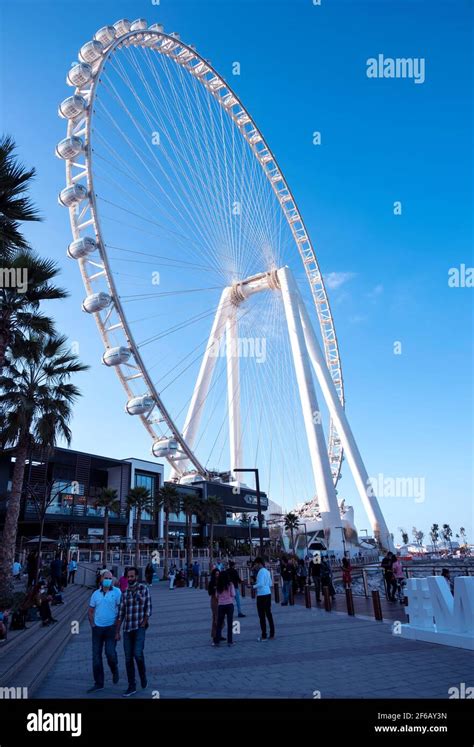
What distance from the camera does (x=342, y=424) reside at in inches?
1740

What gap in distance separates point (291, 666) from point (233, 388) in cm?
3353

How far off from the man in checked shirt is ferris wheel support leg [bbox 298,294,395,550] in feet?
118

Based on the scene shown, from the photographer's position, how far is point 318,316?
195 feet

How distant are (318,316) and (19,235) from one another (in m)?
51.0

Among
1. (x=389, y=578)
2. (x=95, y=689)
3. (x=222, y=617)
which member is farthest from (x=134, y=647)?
(x=389, y=578)

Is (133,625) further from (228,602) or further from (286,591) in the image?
(286,591)

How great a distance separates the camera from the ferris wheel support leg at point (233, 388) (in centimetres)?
3967

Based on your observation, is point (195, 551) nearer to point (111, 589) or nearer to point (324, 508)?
point (324, 508)

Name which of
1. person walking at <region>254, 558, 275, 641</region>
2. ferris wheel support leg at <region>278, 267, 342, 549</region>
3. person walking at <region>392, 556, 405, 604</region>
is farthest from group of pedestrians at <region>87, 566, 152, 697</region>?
ferris wheel support leg at <region>278, 267, 342, 549</region>

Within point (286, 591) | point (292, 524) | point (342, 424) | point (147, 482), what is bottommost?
point (292, 524)

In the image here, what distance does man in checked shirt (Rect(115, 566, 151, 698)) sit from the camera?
22.7 feet

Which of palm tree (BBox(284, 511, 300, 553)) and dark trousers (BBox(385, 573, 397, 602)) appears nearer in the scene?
dark trousers (BBox(385, 573, 397, 602))

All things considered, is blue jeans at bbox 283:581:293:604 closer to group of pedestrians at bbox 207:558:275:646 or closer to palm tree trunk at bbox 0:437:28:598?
group of pedestrians at bbox 207:558:275:646
